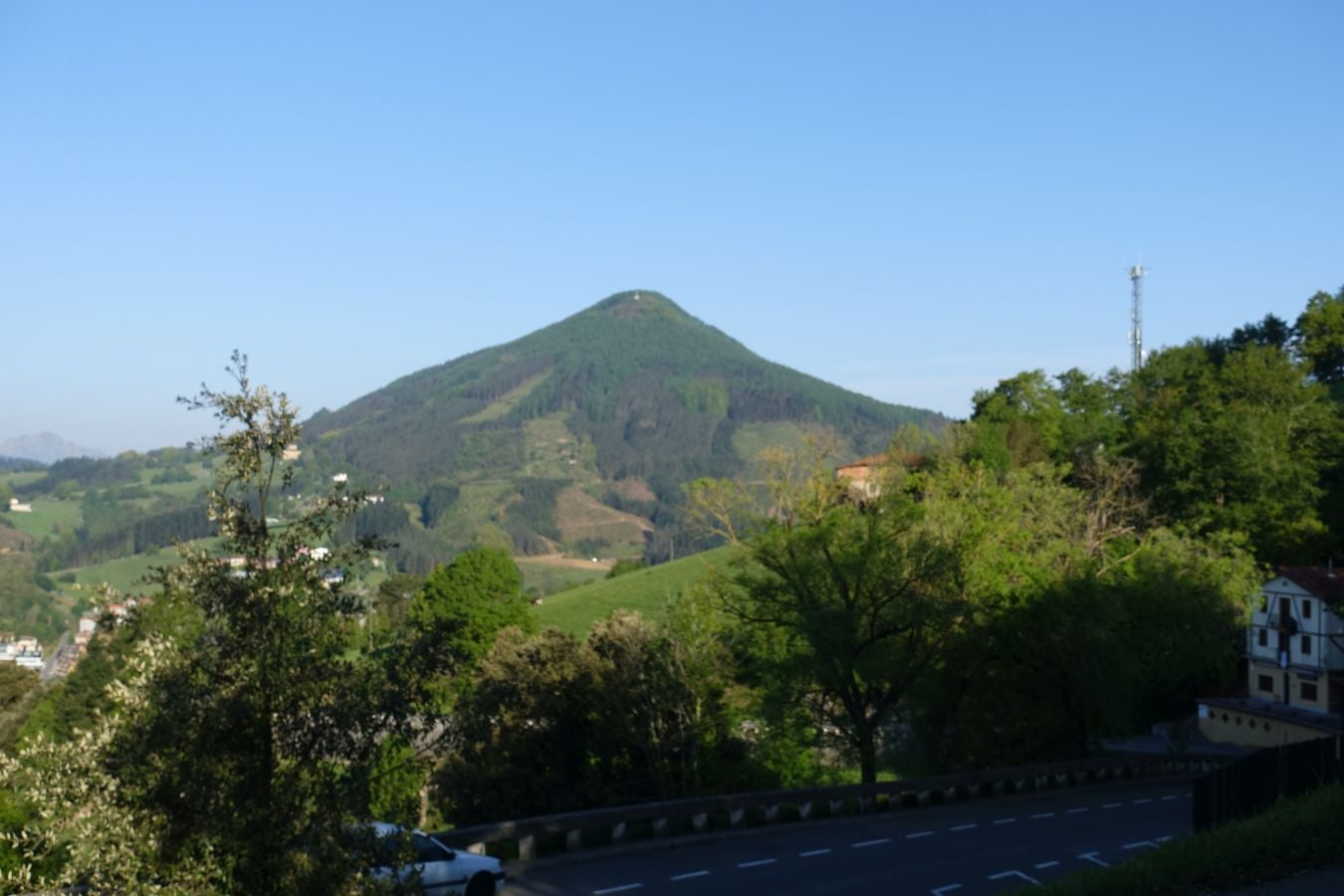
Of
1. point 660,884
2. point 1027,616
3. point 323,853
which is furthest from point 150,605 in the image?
point 1027,616

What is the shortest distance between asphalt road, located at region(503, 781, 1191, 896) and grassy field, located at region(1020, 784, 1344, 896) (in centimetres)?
451

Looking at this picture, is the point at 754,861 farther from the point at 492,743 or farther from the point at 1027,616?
the point at 1027,616

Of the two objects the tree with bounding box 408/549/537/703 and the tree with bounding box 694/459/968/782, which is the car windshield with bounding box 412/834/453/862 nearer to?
the tree with bounding box 694/459/968/782

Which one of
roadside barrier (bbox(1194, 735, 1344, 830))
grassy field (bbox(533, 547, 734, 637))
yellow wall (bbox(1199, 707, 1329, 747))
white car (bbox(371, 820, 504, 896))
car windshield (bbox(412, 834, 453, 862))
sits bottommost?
yellow wall (bbox(1199, 707, 1329, 747))

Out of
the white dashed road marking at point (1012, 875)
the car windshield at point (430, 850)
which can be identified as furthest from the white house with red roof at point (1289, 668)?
the car windshield at point (430, 850)

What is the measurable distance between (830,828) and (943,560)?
12.8 m

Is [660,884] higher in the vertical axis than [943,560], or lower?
lower

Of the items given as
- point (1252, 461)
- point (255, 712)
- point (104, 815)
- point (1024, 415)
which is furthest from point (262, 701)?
point (1024, 415)

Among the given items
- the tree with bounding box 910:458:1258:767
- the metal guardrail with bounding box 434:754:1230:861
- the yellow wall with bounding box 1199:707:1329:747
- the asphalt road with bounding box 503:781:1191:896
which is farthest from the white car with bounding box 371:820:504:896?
the yellow wall with bounding box 1199:707:1329:747

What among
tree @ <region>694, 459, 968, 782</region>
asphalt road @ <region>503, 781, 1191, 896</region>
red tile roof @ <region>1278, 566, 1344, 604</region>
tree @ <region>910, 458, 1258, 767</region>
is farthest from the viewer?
red tile roof @ <region>1278, 566, 1344, 604</region>

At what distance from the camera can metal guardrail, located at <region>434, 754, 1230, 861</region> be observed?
1927cm

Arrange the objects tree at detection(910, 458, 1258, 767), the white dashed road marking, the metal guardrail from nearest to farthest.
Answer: the white dashed road marking < the metal guardrail < tree at detection(910, 458, 1258, 767)

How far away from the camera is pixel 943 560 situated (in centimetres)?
3538

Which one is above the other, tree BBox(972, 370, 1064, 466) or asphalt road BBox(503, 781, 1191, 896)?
tree BBox(972, 370, 1064, 466)
